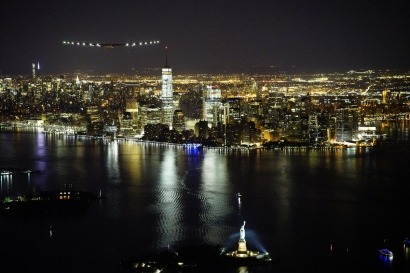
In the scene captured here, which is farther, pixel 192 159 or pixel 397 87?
pixel 397 87

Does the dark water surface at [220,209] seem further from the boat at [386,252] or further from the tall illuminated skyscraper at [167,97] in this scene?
the tall illuminated skyscraper at [167,97]

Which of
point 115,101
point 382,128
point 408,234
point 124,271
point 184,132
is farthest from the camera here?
point 115,101

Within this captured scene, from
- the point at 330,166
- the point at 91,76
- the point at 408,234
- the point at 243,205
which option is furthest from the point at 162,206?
the point at 91,76

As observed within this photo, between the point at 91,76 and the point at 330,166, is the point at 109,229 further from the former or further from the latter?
the point at 91,76

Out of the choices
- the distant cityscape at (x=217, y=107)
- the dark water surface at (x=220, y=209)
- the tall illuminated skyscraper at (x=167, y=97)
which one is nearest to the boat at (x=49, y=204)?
the dark water surface at (x=220, y=209)

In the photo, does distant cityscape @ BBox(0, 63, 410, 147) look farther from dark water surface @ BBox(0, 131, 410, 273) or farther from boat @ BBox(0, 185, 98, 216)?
boat @ BBox(0, 185, 98, 216)

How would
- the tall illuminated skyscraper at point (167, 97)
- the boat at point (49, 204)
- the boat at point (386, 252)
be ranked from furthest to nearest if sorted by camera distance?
the tall illuminated skyscraper at point (167, 97)
the boat at point (49, 204)
the boat at point (386, 252)
